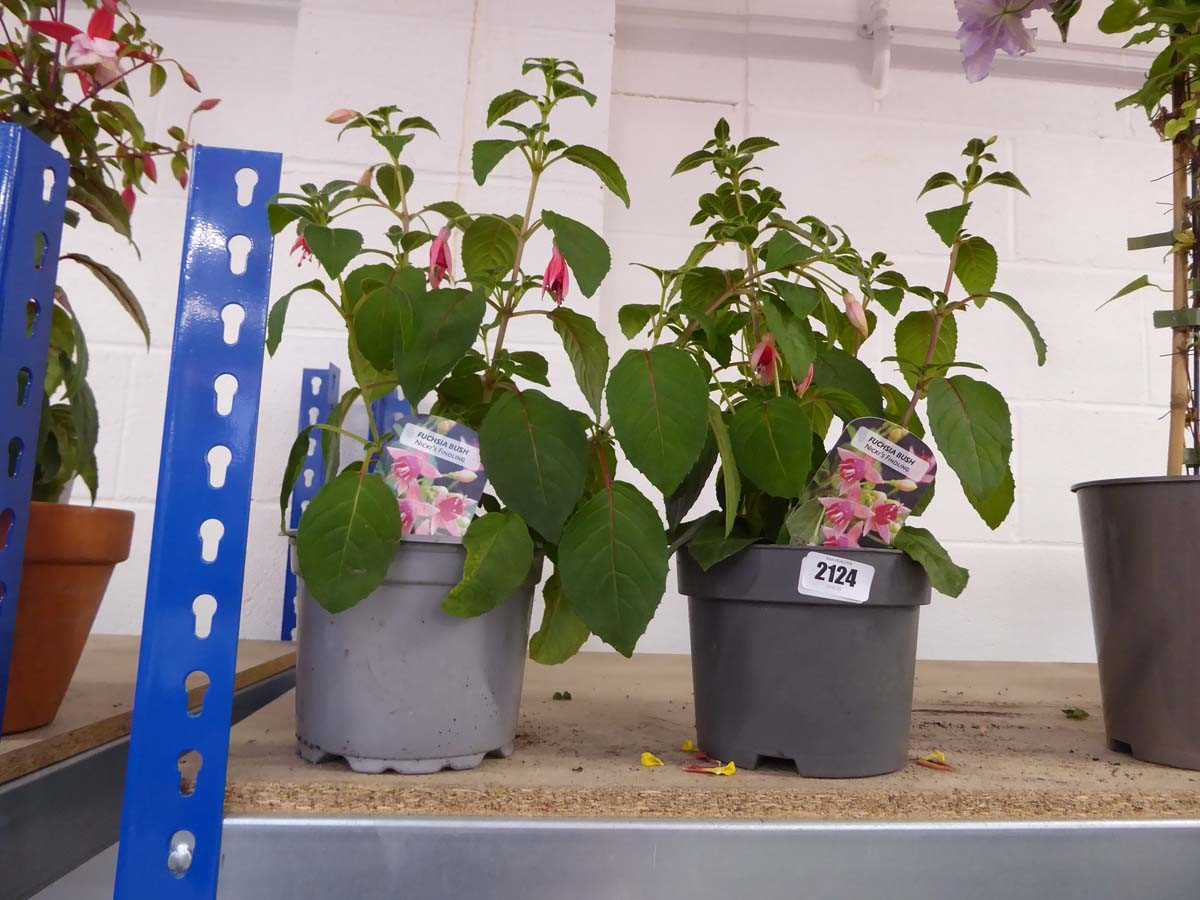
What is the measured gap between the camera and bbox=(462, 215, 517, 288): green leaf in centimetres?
68

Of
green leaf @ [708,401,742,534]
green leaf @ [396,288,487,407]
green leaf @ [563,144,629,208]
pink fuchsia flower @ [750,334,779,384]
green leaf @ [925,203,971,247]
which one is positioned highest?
green leaf @ [563,144,629,208]

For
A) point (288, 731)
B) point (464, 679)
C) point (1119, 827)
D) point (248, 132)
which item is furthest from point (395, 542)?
point (248, 132)

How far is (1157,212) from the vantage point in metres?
1.89

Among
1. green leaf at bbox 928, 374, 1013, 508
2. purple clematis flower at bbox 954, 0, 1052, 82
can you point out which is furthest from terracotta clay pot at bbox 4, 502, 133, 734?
purple clematis flower at bbox 954, 0, 1052, 82

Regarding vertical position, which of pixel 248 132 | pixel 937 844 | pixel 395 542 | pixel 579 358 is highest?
pixel 248 132

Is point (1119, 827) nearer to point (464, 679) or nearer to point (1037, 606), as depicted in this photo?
point (464, 679)

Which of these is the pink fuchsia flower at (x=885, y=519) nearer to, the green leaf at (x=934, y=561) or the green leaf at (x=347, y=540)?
the green leaf at (x=934, y=561)

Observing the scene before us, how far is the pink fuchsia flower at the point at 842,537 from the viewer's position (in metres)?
0.63

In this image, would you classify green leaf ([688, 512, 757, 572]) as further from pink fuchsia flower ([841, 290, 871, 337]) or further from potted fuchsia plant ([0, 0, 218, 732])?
potted fuchsia plant ([0, 0, 218, 732])

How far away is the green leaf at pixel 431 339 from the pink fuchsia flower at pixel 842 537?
30 cm

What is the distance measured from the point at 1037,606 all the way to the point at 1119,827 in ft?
4.54

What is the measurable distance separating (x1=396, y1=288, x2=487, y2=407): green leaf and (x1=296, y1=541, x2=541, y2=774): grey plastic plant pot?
0.11m

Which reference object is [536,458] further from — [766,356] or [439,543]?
[766,356]

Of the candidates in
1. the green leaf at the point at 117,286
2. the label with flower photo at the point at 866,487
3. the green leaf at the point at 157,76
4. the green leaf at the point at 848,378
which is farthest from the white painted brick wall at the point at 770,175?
the label with flower photo at the point at 866,487
